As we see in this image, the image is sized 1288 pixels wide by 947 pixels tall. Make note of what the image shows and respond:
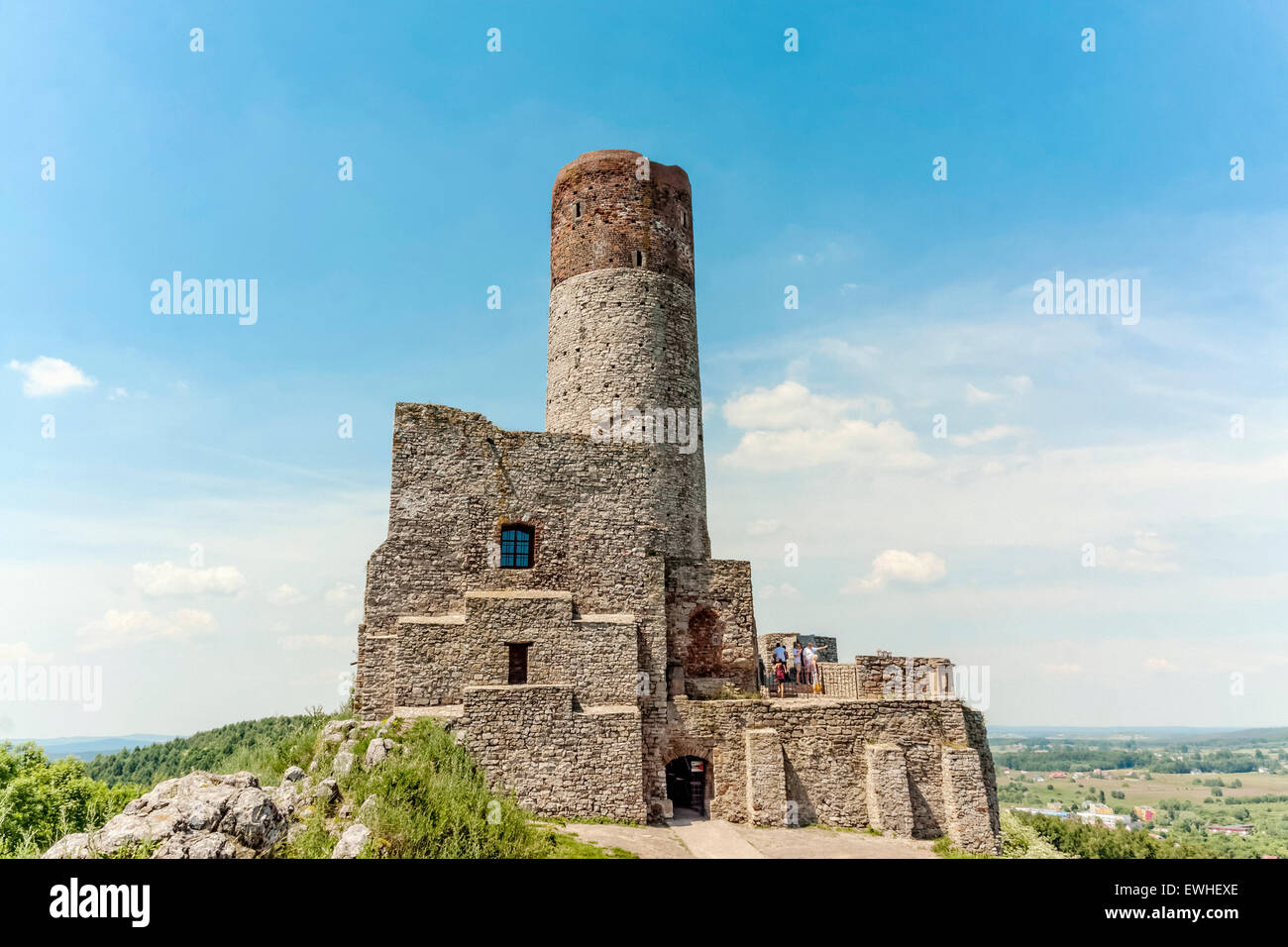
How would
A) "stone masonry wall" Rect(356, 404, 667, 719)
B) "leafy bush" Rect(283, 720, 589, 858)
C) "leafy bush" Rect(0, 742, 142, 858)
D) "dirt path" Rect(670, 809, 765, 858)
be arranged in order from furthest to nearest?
1. "stone masonry wall" Rect(356, 404, 667, 719)
2. "leafy bush" Rect(0, 742, 142, 858)
3. "dirt path" Rect(670, 809, 765, 858)
4. "leafy bush" Rect(283, 720, 589, 858)

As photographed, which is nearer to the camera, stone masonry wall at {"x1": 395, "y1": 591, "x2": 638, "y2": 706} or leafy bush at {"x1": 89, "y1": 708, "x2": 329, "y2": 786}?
stone masonry wall at {"x1": 395, "y1": 591, "x2": 638, "y2": 706}

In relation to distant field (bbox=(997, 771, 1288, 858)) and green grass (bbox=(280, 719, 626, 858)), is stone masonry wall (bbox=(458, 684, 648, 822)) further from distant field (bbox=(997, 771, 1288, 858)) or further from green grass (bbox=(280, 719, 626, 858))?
distant field (bbox=(997, 771, 1288, 858))

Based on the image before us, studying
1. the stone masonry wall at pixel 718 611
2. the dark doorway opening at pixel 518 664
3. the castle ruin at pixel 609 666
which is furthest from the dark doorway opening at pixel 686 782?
the dark doorway opening at pixel 518 664

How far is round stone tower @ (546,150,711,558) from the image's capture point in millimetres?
24047

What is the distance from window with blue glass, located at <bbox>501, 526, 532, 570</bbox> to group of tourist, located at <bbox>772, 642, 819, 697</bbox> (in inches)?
327

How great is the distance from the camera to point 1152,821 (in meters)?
51.7

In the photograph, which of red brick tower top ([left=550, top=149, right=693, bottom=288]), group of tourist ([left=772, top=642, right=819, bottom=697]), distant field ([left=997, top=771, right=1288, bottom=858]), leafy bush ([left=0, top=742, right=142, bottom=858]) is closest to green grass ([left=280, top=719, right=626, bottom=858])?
leafy bush ([left=0, top=742, right=142, bottom=858])
